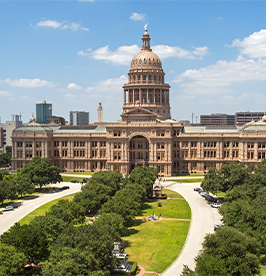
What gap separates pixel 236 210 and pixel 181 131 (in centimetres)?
8339

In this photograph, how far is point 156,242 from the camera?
6088 centimetres

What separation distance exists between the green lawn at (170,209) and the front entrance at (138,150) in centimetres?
4613

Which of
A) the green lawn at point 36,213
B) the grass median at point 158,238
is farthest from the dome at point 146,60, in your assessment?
the green lawn at point 36,213

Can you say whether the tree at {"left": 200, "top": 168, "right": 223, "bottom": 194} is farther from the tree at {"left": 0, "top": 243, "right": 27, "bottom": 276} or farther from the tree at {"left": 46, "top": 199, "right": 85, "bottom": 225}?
the tree at {"left": 0, "top": 243, "right": 27, "bottom": 276}

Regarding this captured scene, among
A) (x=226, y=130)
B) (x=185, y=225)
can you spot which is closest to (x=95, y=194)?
(x=185, y=225)

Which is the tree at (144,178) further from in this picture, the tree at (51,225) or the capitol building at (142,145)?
the tree at (51,225)

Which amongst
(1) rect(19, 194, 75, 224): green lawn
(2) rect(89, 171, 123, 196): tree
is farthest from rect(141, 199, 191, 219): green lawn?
(1) rect(19, 194, 75, 224): green lawn

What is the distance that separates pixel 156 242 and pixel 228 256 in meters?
19.6

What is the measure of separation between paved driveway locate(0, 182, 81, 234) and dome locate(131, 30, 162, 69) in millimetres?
68793

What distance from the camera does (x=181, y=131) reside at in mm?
142000

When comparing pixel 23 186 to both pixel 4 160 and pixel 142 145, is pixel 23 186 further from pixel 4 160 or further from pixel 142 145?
pixel 4 160

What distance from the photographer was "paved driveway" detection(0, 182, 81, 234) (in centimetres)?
7231

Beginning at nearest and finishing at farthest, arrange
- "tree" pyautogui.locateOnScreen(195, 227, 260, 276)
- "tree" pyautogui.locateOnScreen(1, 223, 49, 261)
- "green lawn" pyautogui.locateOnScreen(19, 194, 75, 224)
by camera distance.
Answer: "tree" pyautogui.locateOnScreen(195, 227, 260, 276) → "tree" pyautogui.locateOnScreen(1, 223, 49, 261) → "green lawn" pyautogui.locateOnScreen(19, 194, 75, 224)

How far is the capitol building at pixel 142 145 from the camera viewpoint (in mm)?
133625
